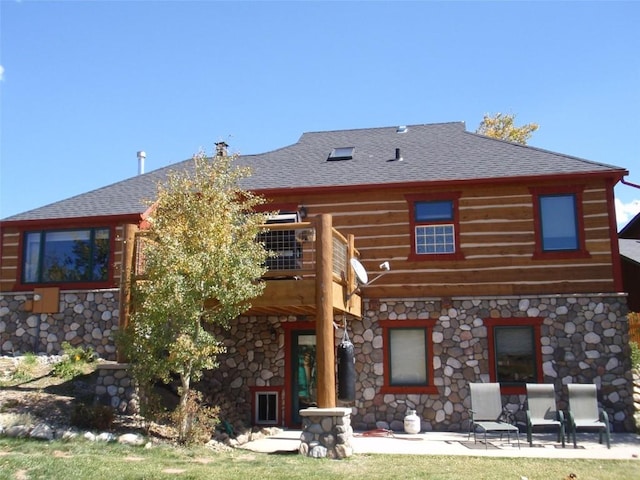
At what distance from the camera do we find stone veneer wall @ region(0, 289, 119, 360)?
14312 mm

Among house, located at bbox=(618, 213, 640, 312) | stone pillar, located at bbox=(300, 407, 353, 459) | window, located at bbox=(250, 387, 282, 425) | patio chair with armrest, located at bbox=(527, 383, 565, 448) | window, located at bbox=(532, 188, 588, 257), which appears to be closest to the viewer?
stone pillar, located at bbox=(300, 407, 353, 459)

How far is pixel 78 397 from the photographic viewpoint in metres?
11.0

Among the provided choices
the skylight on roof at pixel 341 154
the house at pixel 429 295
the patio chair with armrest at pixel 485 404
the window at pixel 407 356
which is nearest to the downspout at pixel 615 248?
the house at pixel 429 295

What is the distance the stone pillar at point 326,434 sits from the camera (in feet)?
30.5

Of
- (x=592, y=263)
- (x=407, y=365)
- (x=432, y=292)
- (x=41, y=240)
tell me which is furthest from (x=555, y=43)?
(x=41, y=240)

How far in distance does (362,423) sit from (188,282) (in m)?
5.43

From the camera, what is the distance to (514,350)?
42.6ft

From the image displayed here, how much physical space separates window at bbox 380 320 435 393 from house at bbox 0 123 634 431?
0.03 metres

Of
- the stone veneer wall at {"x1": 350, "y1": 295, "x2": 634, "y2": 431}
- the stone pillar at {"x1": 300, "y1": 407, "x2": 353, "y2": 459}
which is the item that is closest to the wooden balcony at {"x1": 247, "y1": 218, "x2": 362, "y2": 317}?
the stone veneer wall at {"x1": 350, "y1": 295, "x2": 634, "y2": 431}

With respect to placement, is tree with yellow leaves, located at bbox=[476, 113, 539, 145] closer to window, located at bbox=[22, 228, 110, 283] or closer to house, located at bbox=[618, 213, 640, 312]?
house, located at bbox=[618, 213, 640, 312]

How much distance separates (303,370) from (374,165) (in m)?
5.11

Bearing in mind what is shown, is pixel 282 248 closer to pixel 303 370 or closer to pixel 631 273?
pixel 303 370

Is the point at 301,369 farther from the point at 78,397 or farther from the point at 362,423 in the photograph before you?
the point at 78,397

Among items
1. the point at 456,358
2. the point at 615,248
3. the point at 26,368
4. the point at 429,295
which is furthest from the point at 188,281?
the point at 615,248
